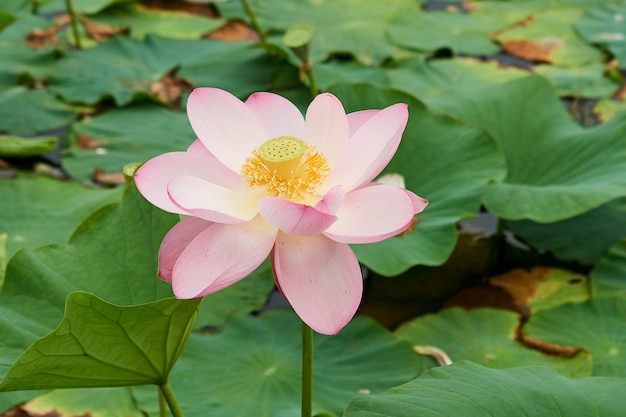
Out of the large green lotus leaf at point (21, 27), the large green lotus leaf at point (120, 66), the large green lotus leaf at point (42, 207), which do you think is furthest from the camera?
the large green lotus leaf at point (21, 27)

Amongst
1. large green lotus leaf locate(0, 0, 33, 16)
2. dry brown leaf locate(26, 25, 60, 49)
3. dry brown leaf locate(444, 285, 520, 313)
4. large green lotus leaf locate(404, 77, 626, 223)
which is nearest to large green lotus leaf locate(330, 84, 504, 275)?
large green lotus leaf locate(404, 77, 626, 223)

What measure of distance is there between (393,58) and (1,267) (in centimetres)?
157

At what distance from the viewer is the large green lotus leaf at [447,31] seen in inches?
105

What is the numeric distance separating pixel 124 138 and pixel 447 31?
117 centimetres

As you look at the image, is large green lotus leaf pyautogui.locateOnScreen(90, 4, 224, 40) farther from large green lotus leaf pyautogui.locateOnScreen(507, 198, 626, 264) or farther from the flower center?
the flower center

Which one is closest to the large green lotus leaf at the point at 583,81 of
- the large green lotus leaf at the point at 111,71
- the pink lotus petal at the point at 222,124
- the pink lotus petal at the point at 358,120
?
the large green lotus leaf at the point at 111,71

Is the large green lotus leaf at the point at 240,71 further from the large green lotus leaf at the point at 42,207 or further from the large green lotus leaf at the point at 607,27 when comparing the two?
the large green lotus leaf at the point at 607,27

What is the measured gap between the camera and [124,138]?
7.08ft

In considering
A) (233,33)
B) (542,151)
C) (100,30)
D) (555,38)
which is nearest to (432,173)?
(542,151)

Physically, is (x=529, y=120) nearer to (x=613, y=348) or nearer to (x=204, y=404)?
(x=613, y=348)

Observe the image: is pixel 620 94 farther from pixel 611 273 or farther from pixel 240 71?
pixel 240 71

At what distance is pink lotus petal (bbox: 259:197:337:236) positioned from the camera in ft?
2.82

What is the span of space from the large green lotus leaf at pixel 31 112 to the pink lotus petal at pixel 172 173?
1.42m

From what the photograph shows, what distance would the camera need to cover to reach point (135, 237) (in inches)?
46.0
